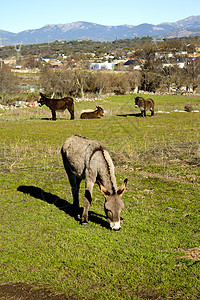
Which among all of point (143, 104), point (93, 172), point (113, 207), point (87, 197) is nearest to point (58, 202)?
point (87, 197)

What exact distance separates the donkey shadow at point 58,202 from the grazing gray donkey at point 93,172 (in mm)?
406

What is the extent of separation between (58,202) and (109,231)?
3236 millimetres

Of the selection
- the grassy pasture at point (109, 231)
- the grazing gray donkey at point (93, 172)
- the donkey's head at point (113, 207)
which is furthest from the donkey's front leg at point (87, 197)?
the donkey's head at point (113, 207)

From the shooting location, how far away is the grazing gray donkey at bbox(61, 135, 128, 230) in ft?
28.0

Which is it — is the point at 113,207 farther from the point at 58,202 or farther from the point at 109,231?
the point at 58,202

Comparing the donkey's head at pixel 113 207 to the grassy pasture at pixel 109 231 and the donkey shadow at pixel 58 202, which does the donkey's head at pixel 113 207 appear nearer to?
the grassy pasture at pixel 109 231

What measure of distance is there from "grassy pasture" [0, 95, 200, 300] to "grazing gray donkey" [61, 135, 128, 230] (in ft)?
2.36

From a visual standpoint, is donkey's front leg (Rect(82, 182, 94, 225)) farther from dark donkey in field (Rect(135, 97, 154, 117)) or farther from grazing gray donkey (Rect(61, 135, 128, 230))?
dark donkey in field (Rect(135, 97, 154, 117))

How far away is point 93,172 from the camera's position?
9234 mm

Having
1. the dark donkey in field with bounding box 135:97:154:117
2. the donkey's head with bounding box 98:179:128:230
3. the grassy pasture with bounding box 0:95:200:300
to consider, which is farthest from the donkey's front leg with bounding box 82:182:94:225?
the dark donkey in field with bounding box 135:97:154:117

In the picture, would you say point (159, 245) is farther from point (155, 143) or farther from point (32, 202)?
point (155, 143)

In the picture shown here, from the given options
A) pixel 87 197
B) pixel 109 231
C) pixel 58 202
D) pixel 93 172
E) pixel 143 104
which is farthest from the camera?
pixel 143 104

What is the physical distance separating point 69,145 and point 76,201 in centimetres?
175

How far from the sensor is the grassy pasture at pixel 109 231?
6812mm
